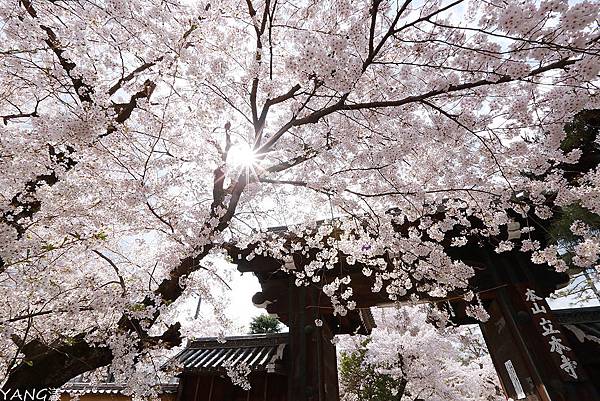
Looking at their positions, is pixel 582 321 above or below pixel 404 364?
below

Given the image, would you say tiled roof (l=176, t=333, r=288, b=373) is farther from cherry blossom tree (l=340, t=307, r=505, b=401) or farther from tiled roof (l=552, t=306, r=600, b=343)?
cherry blossom tree (l=340, t=307, r=505, b=401)

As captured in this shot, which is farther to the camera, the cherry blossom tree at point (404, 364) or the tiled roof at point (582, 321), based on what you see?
the cherry blossom tree at point (404, 364)

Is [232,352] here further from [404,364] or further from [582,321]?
[404,364]

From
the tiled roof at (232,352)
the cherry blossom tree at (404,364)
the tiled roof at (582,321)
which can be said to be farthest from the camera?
the cherry blossom tree at (404,364)

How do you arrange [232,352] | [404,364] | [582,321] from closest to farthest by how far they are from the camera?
[582,321]
[232,352]
[404,364]

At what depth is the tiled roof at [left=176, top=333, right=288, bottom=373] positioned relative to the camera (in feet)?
20.4

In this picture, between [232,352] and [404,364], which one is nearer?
[232,352]

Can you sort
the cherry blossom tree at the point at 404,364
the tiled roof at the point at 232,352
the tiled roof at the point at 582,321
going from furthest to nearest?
the cherry blossom tree at the point at 404,364
the tiled roof at the point at 232,352
the tiled roof at the point at 582,321

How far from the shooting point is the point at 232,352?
7.46m

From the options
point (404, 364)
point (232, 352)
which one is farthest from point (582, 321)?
point (404, 364)

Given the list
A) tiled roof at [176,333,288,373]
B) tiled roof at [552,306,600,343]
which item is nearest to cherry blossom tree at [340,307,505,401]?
tiled roof at [552,306,600,343]

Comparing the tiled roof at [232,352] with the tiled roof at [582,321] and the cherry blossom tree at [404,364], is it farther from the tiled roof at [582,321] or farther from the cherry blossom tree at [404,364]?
the cherry blossom tree at [404,364]

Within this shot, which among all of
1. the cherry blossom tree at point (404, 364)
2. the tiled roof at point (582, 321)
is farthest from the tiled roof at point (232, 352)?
the cherry blossom tree at point (404, 364)

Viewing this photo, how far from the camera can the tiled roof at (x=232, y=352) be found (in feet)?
20.4
